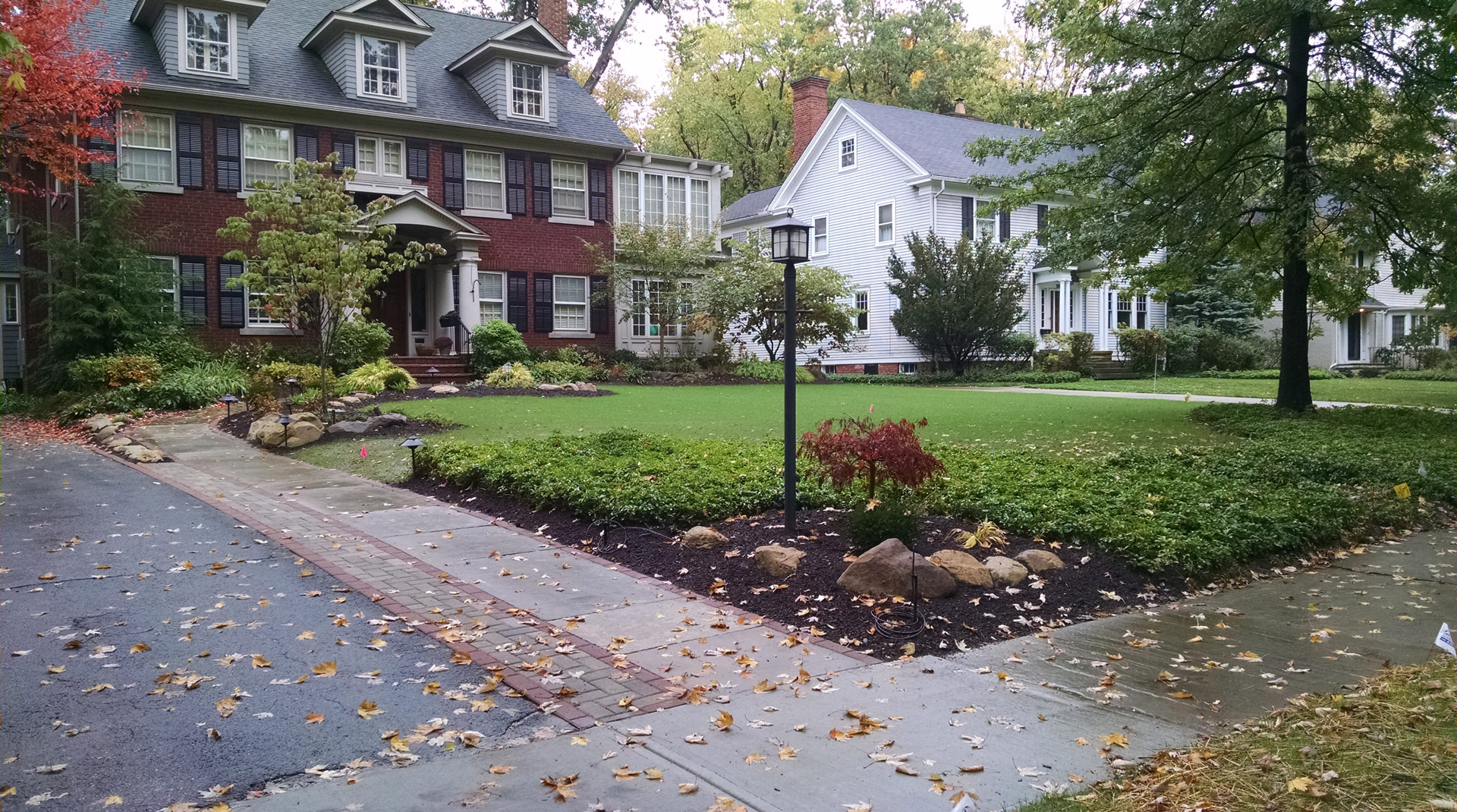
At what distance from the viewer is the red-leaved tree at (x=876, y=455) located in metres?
6.45

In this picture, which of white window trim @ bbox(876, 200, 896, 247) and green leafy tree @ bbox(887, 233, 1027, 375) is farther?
white window trim @ bbox(876, 200, 896, 247)

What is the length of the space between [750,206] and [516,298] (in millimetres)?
15777

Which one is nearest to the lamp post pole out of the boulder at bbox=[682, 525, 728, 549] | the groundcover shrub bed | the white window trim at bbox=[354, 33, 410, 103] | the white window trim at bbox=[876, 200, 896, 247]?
the groundcover shrub bed

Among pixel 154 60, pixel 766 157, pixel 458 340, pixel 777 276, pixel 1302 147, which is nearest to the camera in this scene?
pixel 1302 147

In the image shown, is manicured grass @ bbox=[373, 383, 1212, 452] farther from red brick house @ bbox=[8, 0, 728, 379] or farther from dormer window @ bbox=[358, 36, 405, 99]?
dormer window @ bbox=[358, 36, 405, 99]

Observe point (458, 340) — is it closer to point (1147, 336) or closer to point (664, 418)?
point (664, 418)

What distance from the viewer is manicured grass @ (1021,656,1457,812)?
316cm

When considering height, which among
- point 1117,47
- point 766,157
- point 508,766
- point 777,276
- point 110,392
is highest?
point 766,157

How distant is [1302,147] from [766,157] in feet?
112

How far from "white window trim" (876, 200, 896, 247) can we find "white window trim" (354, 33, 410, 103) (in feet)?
48.6

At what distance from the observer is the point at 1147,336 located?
1161 inches

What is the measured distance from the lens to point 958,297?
2606cm

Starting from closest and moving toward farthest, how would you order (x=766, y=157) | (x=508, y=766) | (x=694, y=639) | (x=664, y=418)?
1. (x=508, y=766)
2. (x=694, y=639)
3. (x=664, y=418)
4. (x=766, y=157)

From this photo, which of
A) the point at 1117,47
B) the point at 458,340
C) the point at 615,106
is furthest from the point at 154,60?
the point at 615,106
